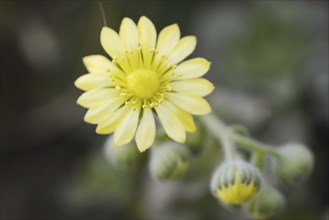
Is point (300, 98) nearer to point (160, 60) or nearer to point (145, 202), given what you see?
point (145, 202)

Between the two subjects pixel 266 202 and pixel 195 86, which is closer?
pixel 195 86

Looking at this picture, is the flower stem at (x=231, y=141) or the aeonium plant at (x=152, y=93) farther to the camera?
the flower stem at (x=231, y=141)

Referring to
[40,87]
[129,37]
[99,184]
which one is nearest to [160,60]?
[129,37]

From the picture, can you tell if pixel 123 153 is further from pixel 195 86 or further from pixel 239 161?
pixel 195 86

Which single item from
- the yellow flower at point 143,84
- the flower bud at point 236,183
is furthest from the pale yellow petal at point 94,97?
the flower bud at point 236,183

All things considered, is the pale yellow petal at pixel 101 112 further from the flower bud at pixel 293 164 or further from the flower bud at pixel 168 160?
the flower bud at pixel 293 164

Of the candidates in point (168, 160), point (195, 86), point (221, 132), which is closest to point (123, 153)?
point (168, 160)

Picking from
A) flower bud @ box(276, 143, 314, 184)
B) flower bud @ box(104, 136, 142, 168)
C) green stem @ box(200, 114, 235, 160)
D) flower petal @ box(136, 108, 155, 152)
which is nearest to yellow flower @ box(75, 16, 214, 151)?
flower petal @ box(136, 108, 155, 152)
